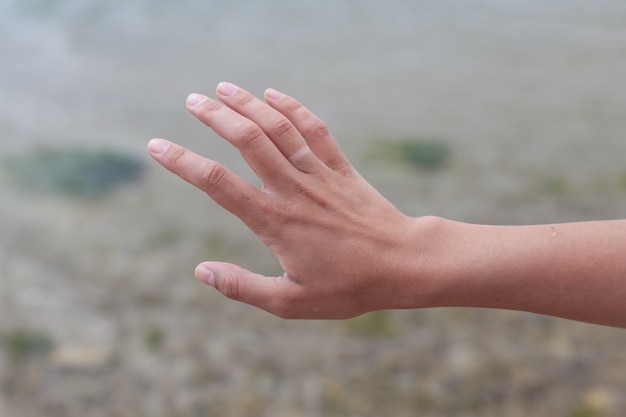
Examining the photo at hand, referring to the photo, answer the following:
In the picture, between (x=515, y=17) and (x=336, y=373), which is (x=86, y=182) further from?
(x=515, y=17)

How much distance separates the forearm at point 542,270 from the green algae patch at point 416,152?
5.39 ft

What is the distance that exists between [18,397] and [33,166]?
48.3 inches

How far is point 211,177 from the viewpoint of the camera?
128cm

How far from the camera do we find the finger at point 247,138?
1273mm

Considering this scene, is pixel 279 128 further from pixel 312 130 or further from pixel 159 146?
pixel 159 146

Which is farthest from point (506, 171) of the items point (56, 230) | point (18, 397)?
point (18, 397)

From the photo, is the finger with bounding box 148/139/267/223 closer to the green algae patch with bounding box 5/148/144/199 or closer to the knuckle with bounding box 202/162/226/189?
the knuckle with bounding box 202/162/226/189

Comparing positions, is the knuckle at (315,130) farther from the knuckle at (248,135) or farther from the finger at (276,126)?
the knuckle at (248,135)

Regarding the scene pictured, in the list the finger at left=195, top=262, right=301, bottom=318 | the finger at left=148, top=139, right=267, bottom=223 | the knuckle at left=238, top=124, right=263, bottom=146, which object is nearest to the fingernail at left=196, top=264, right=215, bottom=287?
the finger at left=195, top=262, right=301, bottom=318

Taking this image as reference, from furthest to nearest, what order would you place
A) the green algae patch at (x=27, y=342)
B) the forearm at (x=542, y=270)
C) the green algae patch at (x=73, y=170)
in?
the green algae patch at (x=73, y=170), the green algae patch at (x=27, y=342), the forearm at (x=542, y=270)

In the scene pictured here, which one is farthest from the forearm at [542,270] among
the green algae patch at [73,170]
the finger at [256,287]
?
the green algae patch at [73,170]

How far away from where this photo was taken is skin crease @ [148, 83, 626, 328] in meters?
1.23

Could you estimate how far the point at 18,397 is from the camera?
2047 millimetres

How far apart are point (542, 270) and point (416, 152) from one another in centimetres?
180
